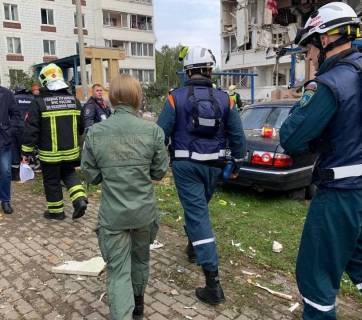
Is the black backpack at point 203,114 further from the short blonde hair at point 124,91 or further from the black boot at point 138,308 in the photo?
the black boot at point 138,308

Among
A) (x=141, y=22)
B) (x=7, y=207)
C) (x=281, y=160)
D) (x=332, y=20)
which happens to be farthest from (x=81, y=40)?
(x=141, y=22)

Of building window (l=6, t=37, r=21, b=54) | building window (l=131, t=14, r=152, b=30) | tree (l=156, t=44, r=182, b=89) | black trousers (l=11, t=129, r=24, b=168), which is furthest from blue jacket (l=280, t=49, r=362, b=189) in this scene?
tree (l=156, t=44, r=182, b=89)

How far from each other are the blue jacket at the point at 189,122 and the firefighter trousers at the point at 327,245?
1200 millimetres

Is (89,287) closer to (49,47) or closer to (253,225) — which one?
(253,225)

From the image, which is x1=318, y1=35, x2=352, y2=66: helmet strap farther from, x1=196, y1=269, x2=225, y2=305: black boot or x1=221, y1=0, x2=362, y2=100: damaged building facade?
x1=221, y1=0, x2=362, y2=100: damaged building facade

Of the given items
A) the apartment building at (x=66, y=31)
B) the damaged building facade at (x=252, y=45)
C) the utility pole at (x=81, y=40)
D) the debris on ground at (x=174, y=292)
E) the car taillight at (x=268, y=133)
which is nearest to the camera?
the debris on ground at (x=174, y=292)

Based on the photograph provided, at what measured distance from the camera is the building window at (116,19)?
43969mm

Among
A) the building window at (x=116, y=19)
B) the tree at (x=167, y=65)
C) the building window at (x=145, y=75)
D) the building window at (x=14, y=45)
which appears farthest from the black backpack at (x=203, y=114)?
the tree at (x=167, y=65)

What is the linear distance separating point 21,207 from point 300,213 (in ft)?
13.9

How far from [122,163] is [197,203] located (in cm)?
99

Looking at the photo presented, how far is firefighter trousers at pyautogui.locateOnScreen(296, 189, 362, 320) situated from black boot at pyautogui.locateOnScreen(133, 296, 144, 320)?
1.27 metres

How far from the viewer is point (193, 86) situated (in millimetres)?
3678

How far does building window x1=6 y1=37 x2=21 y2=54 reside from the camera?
36.2 meters

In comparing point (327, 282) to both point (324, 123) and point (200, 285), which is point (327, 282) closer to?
point (324, 123)
